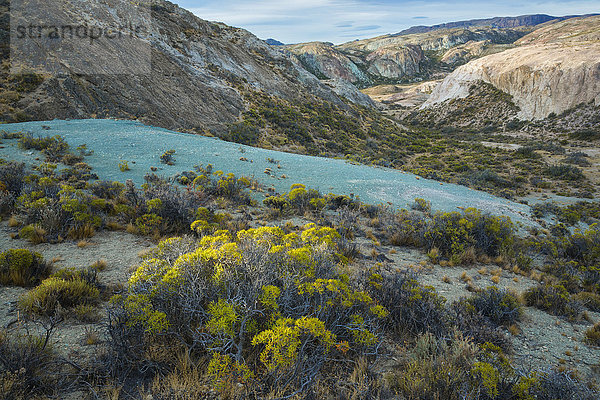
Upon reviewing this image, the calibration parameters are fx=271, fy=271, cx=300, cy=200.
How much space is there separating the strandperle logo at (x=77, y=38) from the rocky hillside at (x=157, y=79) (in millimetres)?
99

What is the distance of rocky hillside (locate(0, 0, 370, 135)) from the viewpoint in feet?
51.1

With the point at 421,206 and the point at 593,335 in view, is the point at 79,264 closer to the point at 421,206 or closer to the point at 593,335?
the point at 593,335

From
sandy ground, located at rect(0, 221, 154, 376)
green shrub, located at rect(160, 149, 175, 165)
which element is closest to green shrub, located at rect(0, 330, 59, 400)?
sandy ground, located at rect(0, 221, 154, 376)

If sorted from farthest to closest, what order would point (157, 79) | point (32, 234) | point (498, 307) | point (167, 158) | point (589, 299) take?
point (157, 79) < point (167, 158) < point (589, 299) < point (32, 234) < point (498, 307)

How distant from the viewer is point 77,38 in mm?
18781

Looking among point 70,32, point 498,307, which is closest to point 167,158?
point 498,307

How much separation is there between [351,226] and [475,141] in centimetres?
3510

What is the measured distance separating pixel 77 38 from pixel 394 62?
354 feet

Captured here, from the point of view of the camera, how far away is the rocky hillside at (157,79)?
15.6 meters

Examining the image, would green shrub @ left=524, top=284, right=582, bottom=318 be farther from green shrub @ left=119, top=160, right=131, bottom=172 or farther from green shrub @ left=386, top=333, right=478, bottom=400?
green shrub @ left=119, top=160, right=131, bottom=172

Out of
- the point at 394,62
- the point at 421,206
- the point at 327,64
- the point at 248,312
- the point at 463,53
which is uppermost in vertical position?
the point at 463,53

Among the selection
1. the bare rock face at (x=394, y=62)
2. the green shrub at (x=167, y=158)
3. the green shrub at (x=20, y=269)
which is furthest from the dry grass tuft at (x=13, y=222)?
the bare rock face at (x=394, y=62)

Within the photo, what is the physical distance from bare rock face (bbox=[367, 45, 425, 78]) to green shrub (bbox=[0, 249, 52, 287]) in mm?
112892

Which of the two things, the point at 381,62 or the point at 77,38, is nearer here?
the point at 77,38
